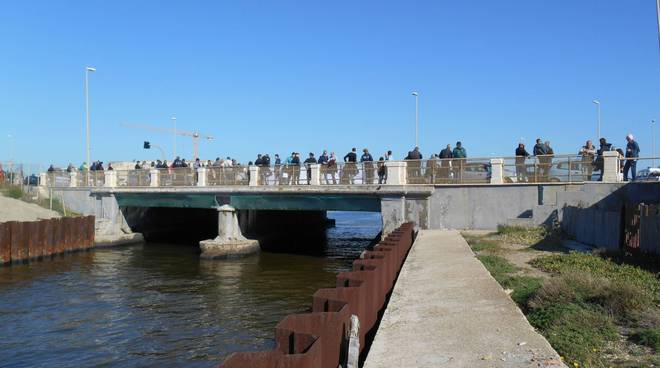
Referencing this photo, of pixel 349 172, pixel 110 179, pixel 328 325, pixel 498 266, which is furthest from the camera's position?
pixel 110 179

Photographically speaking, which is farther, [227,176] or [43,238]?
[227,176]

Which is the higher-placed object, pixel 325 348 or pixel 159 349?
pixel 325 348

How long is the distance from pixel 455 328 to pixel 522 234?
13443mm

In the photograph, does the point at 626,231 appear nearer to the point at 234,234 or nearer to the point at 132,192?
the point at 234,234

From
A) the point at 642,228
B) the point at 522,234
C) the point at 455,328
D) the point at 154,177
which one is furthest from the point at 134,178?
the point at 455,328

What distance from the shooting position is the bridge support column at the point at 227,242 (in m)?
29.8

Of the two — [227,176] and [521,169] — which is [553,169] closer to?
[521,169]

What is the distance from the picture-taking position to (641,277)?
10.4 meters

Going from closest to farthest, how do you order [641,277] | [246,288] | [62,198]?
[641,277], [246,288], [62,198]

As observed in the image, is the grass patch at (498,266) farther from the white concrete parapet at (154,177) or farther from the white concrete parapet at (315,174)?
the white concrete parapet at (154,177)

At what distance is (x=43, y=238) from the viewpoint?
29016mm

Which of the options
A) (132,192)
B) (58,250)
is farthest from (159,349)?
(132,192)

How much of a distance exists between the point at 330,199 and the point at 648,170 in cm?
1397

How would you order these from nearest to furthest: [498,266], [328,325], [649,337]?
[328,325], [649,337], [498,266]
